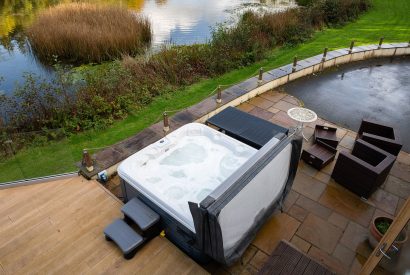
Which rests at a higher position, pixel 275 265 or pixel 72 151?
pixel 275 265

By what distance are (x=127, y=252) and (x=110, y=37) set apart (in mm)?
8084

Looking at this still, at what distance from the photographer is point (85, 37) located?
31.3 ft

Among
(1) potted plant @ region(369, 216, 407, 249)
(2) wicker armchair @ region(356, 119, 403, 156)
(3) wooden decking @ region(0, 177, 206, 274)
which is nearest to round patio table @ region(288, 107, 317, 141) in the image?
(2) wicker armchair @ region(356, 119, 403, 156)

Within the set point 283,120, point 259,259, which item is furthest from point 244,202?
point 283,120

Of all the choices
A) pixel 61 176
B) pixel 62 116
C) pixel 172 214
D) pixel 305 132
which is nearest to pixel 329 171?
pixel 305 132

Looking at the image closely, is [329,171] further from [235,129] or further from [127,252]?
[127,252]

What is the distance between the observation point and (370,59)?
984cm

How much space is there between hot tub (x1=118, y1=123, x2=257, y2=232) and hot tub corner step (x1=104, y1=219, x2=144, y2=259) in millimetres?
588

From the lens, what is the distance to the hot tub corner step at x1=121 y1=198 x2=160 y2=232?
3.57 m

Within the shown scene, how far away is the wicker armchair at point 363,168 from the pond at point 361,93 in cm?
165

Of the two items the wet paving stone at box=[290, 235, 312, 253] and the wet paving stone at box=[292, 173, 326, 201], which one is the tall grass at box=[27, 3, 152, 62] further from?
the wet paving stone at box=[290, 235, 312, 253]

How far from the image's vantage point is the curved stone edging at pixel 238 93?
204 inches

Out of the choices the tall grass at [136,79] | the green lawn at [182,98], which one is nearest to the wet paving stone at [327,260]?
the green lawn at [182,98]

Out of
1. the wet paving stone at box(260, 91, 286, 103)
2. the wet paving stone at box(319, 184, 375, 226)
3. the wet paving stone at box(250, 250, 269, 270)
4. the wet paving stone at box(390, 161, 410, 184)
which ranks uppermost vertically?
the wet paving stone at box(260, 91, 286, 103)
